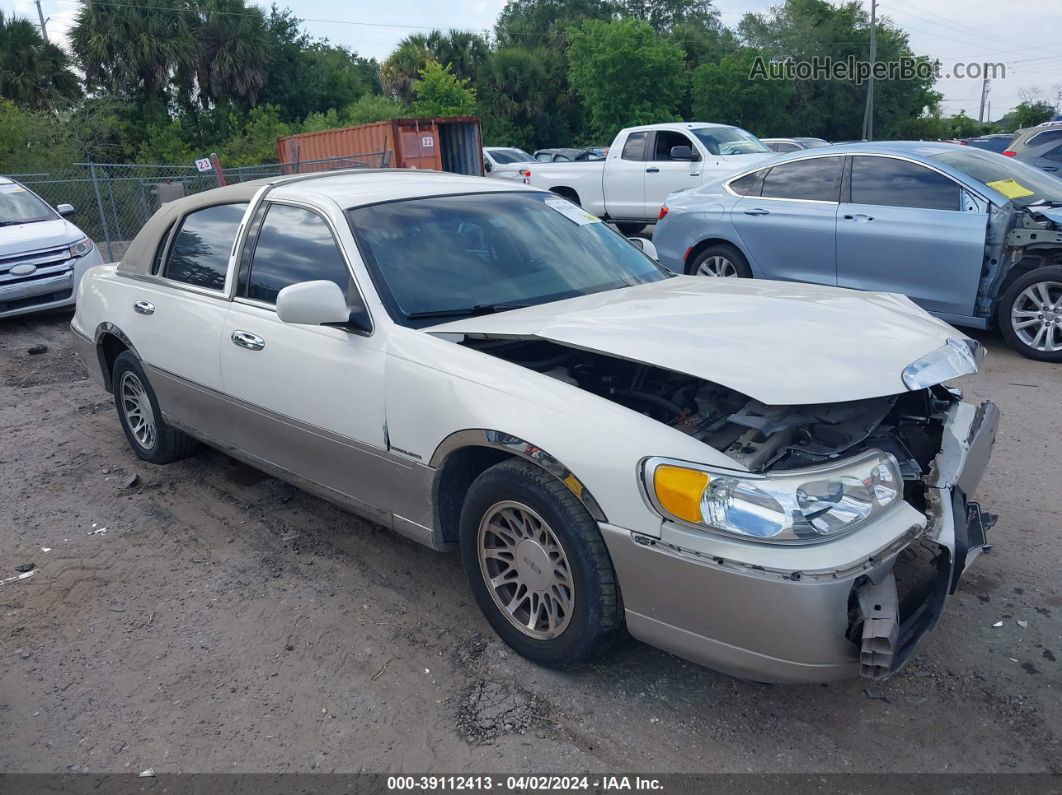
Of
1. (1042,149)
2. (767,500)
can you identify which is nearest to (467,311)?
(767,500)

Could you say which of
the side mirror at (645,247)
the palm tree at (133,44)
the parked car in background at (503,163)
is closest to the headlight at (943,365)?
the side mirror at (645,247)

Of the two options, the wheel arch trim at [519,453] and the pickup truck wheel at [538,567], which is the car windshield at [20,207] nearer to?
the wheel arch trim at [519,453]

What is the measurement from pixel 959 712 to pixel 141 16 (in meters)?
39.8

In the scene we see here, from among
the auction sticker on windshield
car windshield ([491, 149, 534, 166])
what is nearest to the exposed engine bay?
the auction sticker on windshield

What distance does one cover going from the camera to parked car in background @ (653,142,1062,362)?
6781 millimetres

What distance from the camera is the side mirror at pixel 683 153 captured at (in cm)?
1372

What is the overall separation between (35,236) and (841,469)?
32.9 ft

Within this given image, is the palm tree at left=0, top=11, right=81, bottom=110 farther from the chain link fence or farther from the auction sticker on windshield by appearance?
the auction sticker on windshield

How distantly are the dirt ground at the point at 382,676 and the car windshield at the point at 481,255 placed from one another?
4.25ft

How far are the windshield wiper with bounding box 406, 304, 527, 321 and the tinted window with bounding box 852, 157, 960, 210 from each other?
4.82 metres

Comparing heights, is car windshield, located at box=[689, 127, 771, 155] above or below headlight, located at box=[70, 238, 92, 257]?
above

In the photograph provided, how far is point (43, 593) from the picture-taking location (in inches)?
160

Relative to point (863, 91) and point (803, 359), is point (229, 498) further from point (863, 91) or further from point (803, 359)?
point (863, 91)

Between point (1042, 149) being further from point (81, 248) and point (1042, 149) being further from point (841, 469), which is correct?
point (81, 248)
